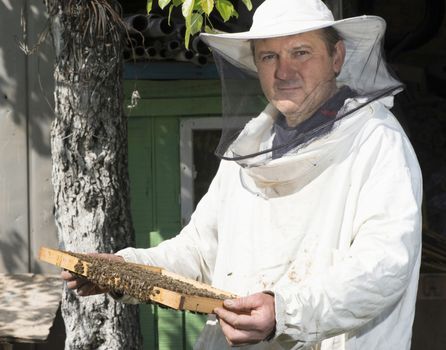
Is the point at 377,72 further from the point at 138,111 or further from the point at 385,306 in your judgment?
the point at 138,111

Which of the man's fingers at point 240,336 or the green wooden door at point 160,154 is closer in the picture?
the man's fingers at point 240,336

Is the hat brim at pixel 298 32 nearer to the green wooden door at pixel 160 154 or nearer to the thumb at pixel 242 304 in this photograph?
the thumb at pixel 242 304

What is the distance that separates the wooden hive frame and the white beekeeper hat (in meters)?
0.85

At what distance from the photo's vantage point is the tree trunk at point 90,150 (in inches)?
200

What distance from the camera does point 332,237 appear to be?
322 cm

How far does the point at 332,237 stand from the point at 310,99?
19.4 inches

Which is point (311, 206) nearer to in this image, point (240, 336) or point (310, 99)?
point (310, 99)

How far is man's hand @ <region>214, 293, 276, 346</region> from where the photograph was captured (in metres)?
2.88

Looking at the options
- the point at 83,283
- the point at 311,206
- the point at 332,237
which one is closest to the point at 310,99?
the point at 311,206

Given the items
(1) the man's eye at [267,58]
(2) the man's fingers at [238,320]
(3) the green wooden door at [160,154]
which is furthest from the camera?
(3) the green wooden door at [160,154]

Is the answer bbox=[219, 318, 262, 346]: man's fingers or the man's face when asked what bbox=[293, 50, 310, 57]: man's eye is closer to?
the man's face

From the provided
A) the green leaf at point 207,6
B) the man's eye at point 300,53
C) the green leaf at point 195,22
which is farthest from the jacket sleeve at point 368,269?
the green leaf at point 195,22

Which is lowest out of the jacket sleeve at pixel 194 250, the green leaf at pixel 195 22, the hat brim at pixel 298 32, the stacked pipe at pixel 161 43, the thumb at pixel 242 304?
the thumb at pixel 242 304

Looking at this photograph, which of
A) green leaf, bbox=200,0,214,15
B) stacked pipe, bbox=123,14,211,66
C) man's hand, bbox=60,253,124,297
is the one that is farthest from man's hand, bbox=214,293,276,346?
stacked pipe, bbox=123,14,211,66
